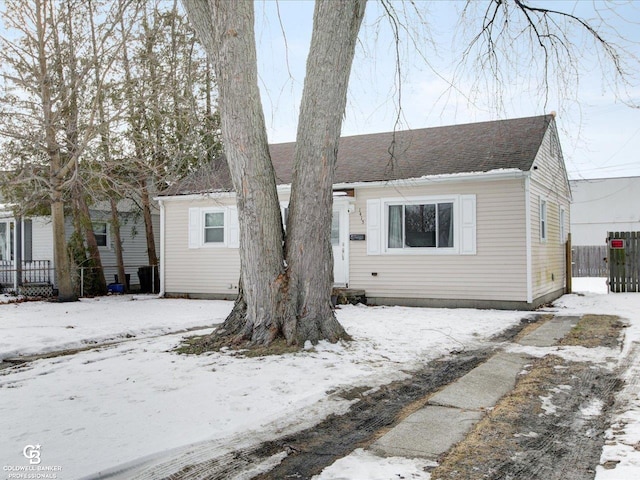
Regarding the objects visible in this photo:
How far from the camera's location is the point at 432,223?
12.3m

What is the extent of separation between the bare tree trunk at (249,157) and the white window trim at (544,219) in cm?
830

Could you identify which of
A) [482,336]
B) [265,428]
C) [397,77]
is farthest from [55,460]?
[397,77]

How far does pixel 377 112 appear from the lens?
866 cm

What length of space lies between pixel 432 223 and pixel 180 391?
8.57 m

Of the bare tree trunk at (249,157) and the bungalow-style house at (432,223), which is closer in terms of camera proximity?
the bare tree trunk at (249,157)

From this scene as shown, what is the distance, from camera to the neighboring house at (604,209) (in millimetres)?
29484

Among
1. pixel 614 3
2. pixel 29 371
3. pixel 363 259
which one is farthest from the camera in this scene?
pixel 363 259

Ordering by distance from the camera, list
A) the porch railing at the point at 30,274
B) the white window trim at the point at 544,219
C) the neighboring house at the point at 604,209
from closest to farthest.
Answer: the white window trim at the point at 544,219 < the porch railing at the point at 30,274 < the neighboring house at the point at 604,209

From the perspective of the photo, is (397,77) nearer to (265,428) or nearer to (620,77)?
(620,77)

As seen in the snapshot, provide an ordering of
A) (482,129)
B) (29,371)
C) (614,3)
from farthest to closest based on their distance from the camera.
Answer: (482,129)
(614,3)
(29,371)

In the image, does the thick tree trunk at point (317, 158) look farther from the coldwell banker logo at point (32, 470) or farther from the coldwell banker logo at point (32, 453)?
the coldwell banker logo at point (32, 470)

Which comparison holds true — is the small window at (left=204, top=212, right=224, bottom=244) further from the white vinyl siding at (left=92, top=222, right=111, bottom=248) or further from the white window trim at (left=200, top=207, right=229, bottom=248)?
the white vinyl siding at (left=92, top=222, right=111, bottom=248)

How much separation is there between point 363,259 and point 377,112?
5016 mm

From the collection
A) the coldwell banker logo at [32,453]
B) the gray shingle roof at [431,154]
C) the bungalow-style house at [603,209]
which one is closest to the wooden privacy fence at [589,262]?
the bungalow-style house at [603,209]
